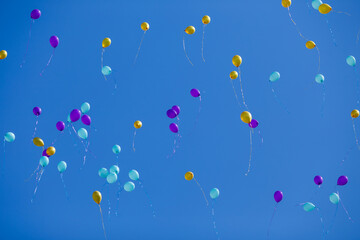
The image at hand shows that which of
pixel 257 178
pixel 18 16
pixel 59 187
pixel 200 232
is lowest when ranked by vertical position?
pixel 200 232

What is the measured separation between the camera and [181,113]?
6.42 m

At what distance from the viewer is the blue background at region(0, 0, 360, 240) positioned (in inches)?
254

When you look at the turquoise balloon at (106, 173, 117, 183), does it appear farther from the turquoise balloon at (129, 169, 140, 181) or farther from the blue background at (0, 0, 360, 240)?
the blue background at (0, 0, 360, 240)

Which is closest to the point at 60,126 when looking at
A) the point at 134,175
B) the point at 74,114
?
the point at 74,114

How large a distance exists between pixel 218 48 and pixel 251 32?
527 millimetres

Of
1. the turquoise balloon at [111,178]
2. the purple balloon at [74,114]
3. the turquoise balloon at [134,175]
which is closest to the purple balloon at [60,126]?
the purple balloon at [74,114]

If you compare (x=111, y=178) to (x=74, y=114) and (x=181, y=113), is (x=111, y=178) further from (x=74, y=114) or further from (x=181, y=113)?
(x=181, y=113)

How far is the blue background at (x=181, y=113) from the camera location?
21.2 feet

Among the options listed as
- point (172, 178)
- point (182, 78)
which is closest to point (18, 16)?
point (182, 78)

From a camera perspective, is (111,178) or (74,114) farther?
(111,178)

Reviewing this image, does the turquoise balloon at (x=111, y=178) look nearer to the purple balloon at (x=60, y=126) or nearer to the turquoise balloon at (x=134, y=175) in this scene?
the turquoise balloon at (x=134, y=175)

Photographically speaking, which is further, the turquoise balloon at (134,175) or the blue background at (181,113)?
the blue background at (181,113)

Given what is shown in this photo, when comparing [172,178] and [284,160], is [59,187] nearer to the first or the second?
[172,178]

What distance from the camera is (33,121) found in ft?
21.2
